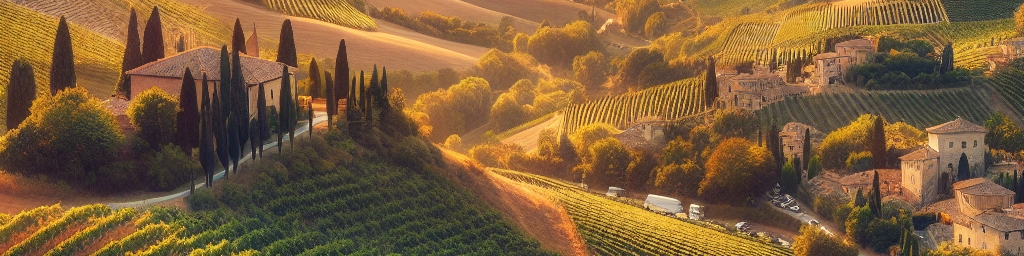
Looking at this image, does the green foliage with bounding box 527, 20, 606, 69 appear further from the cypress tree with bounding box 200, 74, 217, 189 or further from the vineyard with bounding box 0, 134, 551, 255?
the cypress tree with bounding box 200, 74, 217, 189

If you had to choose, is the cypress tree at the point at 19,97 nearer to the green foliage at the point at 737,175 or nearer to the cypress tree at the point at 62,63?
the cypress tree at the point at 62,63

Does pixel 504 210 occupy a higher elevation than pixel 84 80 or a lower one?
lower

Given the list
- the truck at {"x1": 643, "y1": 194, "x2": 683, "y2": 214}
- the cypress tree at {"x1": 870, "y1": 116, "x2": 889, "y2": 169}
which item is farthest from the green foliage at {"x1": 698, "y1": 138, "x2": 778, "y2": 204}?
the cypress tree at {"x1": 870, "y1": 116, "x2": 889, "y2": 169}

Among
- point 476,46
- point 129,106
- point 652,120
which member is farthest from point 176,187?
point 476,46

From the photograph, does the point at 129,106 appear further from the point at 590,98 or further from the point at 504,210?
the point at 590,98

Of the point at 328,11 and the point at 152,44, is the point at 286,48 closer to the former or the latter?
the point at 152,44

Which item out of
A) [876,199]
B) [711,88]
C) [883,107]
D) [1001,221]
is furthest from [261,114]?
[883,107]
